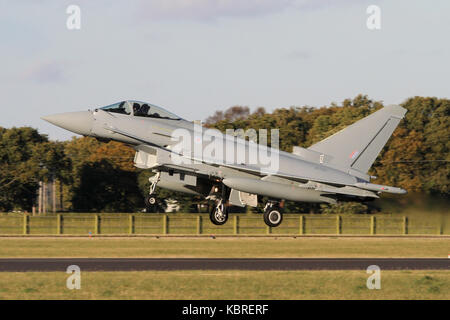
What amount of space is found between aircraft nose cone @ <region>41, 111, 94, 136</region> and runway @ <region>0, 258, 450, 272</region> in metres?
9.68

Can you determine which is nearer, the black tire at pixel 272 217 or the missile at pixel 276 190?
the missile at pixel 276 190

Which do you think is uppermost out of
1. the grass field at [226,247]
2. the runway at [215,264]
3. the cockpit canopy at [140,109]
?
the cockpit canopy at [140,109]

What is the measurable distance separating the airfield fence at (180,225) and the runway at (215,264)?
17076 millimetres

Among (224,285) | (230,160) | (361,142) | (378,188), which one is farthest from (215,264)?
(378,188)

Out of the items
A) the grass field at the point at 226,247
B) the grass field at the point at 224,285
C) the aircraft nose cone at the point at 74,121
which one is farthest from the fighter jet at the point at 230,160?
the grass field at the point at 226,247

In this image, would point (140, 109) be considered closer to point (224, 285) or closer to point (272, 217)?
point (272, 217)

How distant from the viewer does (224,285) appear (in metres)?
28.1

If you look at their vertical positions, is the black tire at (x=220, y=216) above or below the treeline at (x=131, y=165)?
below

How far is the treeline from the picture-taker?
202 ft

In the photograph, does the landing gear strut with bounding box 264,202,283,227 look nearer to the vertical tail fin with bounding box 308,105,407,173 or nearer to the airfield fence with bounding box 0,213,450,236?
the vertical tail fin with bounding box 308,105,407,173

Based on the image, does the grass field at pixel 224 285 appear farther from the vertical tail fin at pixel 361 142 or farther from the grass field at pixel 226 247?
the grass field at pixel 226 247

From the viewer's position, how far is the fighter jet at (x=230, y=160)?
28.0 meters
